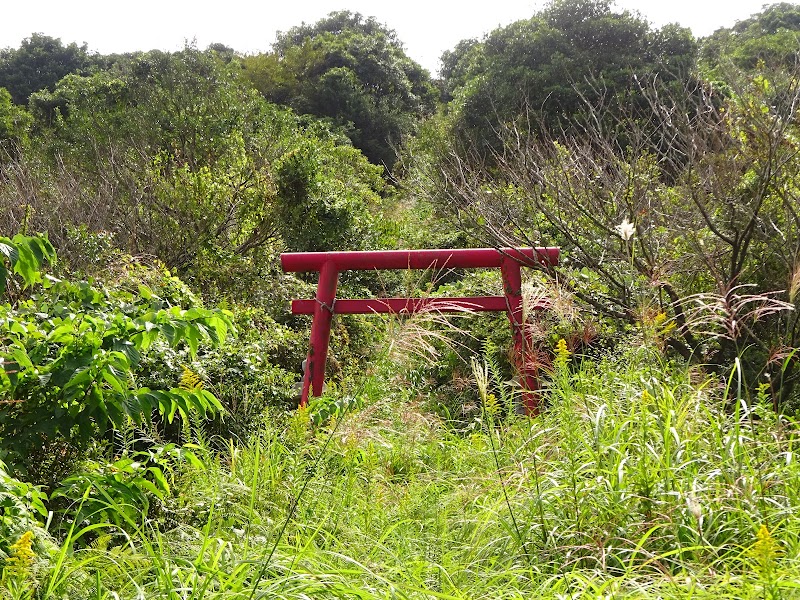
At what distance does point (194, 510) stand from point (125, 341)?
0.88m

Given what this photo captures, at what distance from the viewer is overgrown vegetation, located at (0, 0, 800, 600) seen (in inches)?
96.0

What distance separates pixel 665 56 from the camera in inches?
795

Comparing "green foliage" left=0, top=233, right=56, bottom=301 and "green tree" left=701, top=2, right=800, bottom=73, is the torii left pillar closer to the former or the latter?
"green foliage" left=0, top=233, right=56, bottom=301

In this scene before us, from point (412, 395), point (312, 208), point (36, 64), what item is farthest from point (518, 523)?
point (36, 64)

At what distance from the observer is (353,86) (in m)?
28.6

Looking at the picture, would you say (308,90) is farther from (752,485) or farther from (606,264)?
(752,485)

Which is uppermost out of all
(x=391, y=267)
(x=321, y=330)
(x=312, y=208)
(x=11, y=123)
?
(x=11, y=123)

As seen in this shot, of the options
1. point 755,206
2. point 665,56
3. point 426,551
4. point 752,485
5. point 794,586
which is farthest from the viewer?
point 665,56

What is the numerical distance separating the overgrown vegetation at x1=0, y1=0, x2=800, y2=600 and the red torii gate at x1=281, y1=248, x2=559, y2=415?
202 mm

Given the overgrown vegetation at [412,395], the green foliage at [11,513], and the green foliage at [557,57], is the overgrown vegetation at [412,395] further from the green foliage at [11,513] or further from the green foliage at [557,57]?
the green foliage at [557,57]

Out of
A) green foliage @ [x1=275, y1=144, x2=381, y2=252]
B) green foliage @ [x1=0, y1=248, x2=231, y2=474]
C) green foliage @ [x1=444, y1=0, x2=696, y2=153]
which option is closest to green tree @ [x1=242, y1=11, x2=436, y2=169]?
green foliage @ [x1=444, y1=0, x2=696, y2=153]

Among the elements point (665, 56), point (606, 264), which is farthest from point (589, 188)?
point (665, 56)

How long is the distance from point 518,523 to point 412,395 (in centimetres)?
377

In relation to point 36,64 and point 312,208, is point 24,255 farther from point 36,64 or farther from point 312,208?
point 36,64
